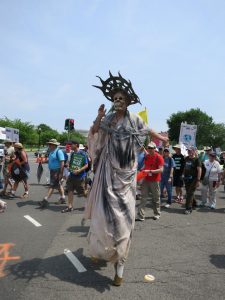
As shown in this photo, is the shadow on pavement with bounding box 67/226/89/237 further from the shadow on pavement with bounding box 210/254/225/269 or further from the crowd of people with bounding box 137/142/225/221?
the shadow on pavement with bounding box 210/254/225/269

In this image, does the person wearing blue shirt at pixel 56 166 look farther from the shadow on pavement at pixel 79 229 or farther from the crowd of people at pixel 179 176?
the shadow on pavement at pixel 79 229

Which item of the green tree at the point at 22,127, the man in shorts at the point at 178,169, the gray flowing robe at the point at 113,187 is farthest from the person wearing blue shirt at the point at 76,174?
the green tree at the point at 22,127

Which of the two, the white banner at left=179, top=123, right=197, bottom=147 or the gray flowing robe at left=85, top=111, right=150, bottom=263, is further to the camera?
the white banner at left=179, top=123, right=197, bottom=147

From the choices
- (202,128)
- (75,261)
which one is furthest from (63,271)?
(202,128)

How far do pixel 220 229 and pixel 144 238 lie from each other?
188cm

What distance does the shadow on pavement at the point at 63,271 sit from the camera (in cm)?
407

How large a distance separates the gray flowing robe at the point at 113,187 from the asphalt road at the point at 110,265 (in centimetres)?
43

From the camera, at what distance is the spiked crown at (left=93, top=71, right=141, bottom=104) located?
14.5 ft

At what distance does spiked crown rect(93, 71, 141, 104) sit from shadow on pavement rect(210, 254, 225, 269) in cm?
253

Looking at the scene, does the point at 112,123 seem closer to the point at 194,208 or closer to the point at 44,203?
the point at 44,203

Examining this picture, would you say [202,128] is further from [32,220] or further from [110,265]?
[110,265]

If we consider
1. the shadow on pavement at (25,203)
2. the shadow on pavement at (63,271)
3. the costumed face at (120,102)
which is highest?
the costumed face at (120,102)

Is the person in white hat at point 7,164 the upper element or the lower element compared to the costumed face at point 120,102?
lower

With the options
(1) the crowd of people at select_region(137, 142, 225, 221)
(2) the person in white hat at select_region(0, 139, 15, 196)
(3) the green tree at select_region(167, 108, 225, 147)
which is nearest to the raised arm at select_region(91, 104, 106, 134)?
(1) the crowd of people at select_region(137, 142, 225, 221)
